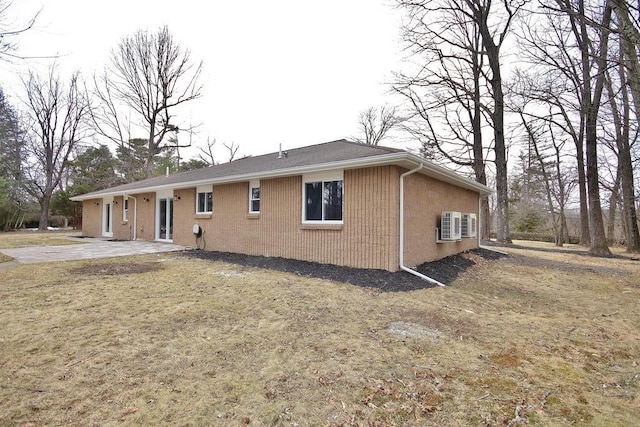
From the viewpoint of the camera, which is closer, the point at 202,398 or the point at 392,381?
the point at 202,398

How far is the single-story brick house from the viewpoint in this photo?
22.8 feet

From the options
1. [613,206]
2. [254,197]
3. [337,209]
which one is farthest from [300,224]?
[613,206]

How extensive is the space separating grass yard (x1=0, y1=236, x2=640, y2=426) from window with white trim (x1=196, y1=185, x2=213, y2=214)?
18.7ft

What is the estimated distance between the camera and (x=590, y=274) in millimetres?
8375

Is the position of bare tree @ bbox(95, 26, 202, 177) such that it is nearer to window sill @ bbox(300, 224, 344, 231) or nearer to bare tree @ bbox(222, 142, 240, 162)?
bare tree @ bbox(222, 142, 240, 162)

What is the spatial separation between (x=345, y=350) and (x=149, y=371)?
1816mm

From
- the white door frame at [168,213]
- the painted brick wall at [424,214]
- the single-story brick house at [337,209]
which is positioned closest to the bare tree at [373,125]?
the single-story brick house at [337,209]

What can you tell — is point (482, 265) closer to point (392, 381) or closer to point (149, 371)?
point (392, 381)

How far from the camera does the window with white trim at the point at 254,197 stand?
9.91 m

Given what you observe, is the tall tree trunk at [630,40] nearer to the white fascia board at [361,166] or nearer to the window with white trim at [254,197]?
the white fascia board at [361,166]

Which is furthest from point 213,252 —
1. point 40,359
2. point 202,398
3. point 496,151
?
point 496,151

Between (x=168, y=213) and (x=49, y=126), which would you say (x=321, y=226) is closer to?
(x=168, y=213)

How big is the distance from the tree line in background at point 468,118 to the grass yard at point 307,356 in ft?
17.6

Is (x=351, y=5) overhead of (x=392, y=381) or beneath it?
overhead
